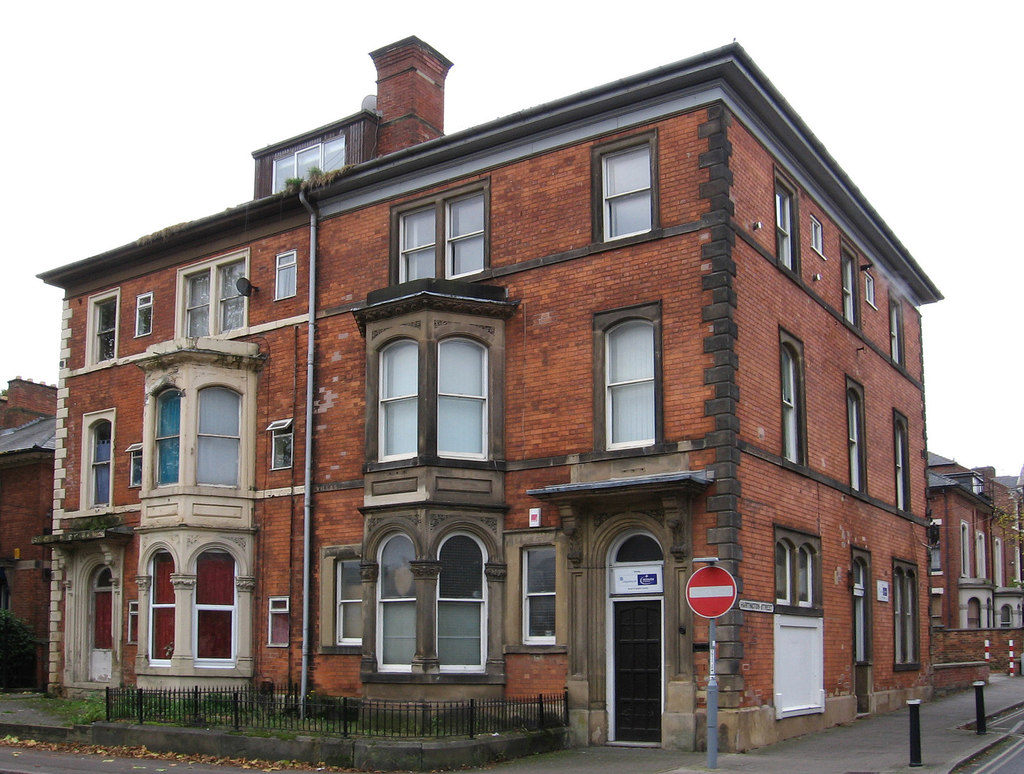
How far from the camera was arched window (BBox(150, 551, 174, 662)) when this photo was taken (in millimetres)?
22938

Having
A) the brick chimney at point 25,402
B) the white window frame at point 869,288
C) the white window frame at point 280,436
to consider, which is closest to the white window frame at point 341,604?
the white window frame at point 280,436

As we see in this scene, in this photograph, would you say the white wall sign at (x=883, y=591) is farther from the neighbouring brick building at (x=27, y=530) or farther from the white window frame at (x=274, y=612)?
the neighbouring brick building at (x=27, y=530)

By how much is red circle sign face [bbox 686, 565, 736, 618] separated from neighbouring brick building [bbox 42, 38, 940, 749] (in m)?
2.44

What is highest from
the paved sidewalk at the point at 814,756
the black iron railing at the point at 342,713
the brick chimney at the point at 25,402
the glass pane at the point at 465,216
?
the glass pane at the point at 465,216

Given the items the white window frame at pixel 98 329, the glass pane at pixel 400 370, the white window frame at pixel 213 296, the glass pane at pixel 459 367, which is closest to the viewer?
the glass pane at pixel 459 367

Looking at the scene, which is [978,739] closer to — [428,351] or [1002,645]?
[428,351]

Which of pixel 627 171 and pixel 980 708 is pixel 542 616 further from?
pixel 627 171

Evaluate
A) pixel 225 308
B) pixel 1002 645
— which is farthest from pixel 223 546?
pixel 1002 645

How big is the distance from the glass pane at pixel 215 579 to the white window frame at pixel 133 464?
327 cm

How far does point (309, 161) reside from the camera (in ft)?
87.7

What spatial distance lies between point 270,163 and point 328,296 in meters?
6.08

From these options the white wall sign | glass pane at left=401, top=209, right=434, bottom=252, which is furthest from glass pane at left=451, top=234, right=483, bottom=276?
the white wall sign

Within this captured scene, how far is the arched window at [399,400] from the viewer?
20.3 metres

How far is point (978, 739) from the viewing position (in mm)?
18234
